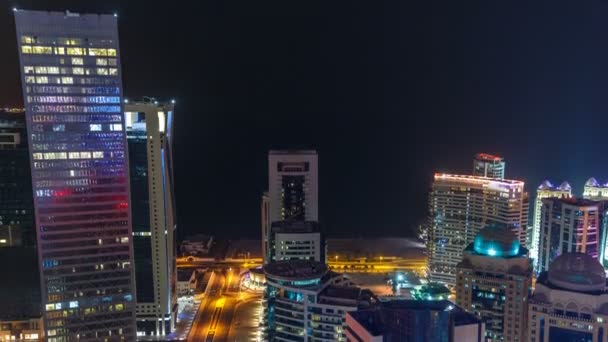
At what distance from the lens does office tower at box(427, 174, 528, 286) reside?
41.1m

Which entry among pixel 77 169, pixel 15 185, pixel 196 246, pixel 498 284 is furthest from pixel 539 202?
pixel 15 185

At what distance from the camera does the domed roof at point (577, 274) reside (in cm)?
2461

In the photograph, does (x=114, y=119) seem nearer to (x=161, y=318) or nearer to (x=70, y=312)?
(x=70, y=312)

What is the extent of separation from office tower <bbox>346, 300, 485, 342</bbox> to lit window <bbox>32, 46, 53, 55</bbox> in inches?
628

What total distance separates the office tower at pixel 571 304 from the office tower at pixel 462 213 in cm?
1569

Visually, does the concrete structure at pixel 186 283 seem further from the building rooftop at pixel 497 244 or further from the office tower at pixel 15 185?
the building rooftop at pixel 497 244

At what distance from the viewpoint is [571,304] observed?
24.3 metres

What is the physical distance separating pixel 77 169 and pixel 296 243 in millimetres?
16995

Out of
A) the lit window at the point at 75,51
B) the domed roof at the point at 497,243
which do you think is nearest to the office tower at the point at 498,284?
the domed roof at the point at 497,243

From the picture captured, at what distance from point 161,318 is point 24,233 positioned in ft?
31.5

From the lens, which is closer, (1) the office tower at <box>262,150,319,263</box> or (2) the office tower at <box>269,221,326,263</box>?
(2) the office tower at <box>269,221,326,263</box>

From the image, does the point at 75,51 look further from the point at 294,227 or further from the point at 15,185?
the point at 294,227

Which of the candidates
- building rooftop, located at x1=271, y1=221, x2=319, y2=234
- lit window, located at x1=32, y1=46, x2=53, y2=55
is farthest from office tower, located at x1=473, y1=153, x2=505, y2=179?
lit window, located at x1=32, y1=46, x2=53, y2=55

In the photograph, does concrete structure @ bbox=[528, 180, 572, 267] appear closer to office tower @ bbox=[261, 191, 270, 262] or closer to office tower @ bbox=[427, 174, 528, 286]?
office tower @ bbox=[427, 174, 528, 286]
